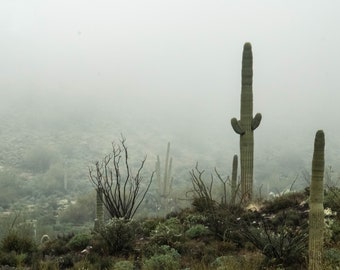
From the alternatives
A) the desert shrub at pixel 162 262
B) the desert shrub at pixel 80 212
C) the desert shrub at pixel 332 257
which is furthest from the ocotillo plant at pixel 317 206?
the desert shrub at pixel 80 212

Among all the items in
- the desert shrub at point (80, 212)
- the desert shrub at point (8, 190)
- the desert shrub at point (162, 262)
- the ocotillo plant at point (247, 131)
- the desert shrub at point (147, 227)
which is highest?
the ocotillo plant at point (247, 131)

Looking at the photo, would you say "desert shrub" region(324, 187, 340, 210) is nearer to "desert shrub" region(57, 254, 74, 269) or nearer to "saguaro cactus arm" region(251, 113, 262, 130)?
"saguaro cactus arm" region(251, 113, 262, 130)

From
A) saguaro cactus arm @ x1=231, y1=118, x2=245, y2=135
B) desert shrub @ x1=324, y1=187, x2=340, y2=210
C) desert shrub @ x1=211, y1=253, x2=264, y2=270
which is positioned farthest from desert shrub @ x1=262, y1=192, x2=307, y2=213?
desert shrub @ x1=211, y1=253, x2=264, y2=270

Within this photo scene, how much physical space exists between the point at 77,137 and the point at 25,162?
66.4 feet

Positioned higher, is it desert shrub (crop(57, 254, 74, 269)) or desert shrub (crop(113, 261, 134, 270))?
desert shrub (crop(113, 261, 134, 270))

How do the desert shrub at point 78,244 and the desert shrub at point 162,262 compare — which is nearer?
the desert shrub at point 162,262

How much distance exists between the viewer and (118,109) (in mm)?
121375

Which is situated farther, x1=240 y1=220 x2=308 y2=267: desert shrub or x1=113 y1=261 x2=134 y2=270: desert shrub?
x1=113 y1=261 x2=134 y2=270: desert shrub

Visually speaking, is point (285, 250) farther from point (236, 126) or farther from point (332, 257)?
point (236, 126)

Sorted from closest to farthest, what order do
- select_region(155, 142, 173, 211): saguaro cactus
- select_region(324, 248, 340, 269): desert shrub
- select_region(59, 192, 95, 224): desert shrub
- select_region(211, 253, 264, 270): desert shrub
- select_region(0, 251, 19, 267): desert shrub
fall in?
select_region(211, 253, 264, 270): desert shrub < select_region(324, 248, 340, 269): desert shrub < select_region(0, 251, 19, 267): desert shrub < select_region(155, 142, 173, 211): saguaro cactus < select_region(59, 192, 95, 224): desert shrub

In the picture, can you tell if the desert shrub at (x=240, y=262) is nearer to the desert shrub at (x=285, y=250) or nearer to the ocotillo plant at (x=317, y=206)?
the desert shrub at (x=285, y=250)

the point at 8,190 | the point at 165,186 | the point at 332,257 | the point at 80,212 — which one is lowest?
the point at 80,212

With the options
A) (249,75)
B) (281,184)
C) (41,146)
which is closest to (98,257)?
(249,75)

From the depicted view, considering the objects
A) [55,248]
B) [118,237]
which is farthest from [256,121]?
[55,248]
